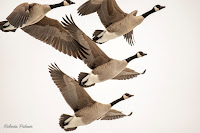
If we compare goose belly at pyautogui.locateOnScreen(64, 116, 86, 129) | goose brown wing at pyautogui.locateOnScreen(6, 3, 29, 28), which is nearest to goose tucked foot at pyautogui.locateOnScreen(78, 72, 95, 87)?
goose belly at pyautogui.locateOnScreen(64, 116, 86, 129)

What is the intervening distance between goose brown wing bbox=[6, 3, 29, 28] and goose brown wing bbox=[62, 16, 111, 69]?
67cm

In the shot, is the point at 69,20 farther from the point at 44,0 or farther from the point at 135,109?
the point at 44,0

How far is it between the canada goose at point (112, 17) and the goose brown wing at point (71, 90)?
0.88 m

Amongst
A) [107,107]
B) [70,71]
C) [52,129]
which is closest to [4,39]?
[70,71]

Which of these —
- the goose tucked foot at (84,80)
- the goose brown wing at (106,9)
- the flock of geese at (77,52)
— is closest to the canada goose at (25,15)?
the flock of geese at (77,52)

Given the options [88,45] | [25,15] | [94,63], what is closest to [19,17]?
[25,15]

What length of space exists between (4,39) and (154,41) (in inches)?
183

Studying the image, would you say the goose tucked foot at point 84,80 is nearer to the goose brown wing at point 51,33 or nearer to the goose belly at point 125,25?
the goose brown wing at point 51,33

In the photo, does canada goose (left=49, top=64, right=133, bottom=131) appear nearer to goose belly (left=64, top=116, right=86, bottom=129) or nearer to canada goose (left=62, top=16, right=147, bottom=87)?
goose belly (left=64, top=116, right=86, bottom=129)

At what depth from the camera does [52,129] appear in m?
10.7

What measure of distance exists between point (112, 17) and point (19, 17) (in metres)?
1.94

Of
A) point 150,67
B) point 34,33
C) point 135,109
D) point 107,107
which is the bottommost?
point 135,109

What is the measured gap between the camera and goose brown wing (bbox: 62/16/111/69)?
6193 millimetres

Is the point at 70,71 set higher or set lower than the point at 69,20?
lower
